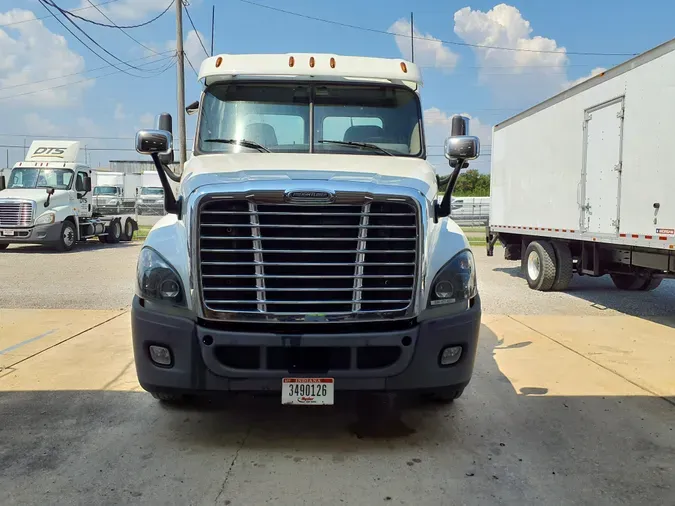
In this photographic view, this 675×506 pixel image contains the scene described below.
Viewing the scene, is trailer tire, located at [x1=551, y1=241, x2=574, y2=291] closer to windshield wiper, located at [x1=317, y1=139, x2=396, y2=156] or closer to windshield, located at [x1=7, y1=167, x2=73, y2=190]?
windshield wiper, located at [x1=317, y1=139, x2=396, y2=156]

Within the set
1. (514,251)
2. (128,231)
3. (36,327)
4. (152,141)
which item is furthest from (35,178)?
(152,141)

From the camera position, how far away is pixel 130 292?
34.9 ft

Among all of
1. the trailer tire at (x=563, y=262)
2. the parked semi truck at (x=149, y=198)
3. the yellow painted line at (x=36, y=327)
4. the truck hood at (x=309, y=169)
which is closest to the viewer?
the truck hood at (x=309, y=169)

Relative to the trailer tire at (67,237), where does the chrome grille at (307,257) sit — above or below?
above

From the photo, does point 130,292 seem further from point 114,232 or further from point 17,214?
point 114,232

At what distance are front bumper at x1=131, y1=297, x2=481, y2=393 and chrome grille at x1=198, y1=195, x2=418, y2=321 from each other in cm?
Answer: 17

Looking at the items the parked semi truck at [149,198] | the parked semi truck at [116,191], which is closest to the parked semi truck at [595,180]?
the parked semi truck at [116,191]

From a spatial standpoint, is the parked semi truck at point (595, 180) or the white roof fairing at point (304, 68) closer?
the white roof fairing at point (304, 68)

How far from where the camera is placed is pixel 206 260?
11.7 ft

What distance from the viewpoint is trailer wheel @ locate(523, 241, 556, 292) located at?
35.7 ft

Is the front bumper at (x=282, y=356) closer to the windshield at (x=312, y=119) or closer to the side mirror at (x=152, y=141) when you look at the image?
the side mirror at (x=152, y=141)

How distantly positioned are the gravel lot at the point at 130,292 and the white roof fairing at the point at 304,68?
5.01 m

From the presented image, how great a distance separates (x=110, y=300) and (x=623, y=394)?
7806mm

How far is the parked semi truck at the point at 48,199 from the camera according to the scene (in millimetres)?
17297
